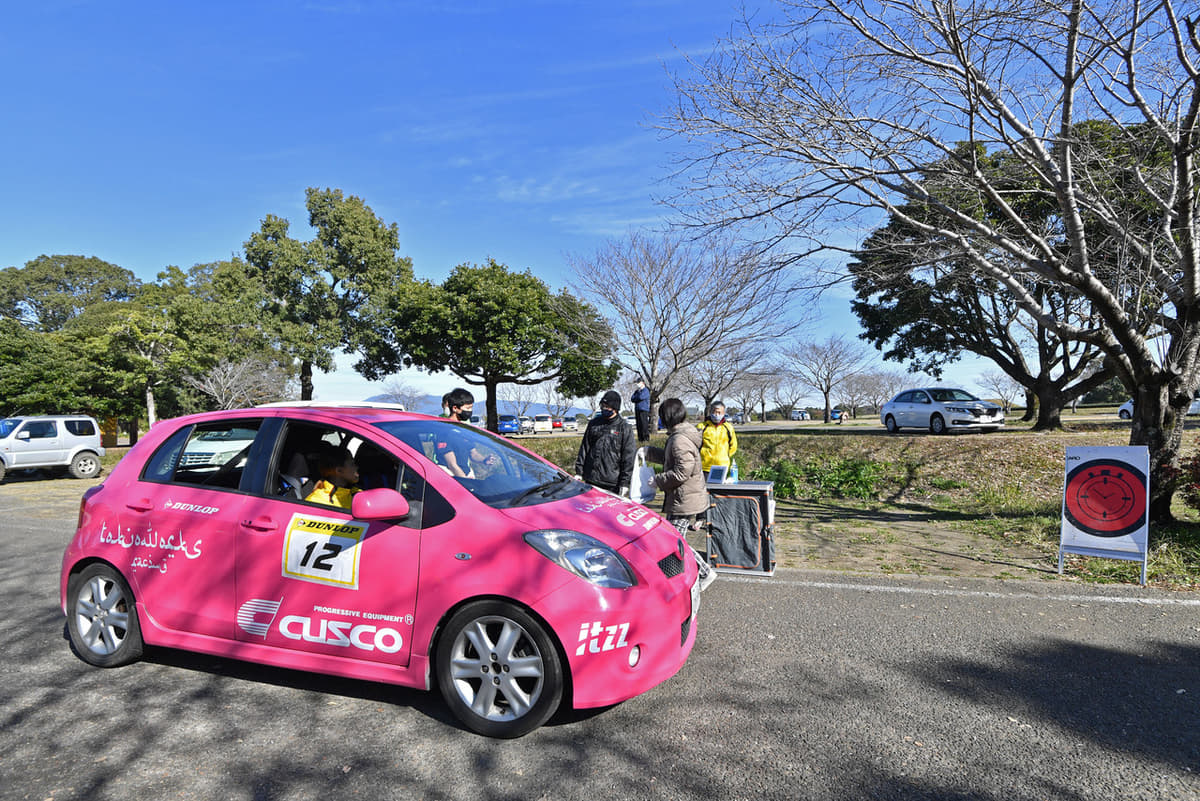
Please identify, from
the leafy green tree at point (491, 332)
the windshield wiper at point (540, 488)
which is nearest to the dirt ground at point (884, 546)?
the windshield wiper at point (540, 488)

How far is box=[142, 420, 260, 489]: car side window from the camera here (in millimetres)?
4027

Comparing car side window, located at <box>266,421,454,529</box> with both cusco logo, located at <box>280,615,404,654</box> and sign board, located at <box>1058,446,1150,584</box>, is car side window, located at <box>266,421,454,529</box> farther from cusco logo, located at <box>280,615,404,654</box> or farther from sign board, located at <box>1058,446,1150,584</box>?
sign board, located at <box>1058,446,1150,584</box>

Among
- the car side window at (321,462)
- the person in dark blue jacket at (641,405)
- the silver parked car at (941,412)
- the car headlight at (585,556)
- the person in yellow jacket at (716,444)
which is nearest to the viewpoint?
the car headlight at (585,556)

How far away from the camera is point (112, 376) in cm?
2975

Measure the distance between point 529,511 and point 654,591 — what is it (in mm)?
754

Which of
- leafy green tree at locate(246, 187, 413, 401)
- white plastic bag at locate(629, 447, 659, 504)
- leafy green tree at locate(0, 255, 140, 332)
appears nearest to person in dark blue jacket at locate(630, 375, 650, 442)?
white plastic bag at locate(629, 447, 659, 504)

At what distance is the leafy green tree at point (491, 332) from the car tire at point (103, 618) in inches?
985

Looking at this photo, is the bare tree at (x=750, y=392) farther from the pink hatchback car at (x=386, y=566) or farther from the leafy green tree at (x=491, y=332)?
the pink hatchback car at (x=386, y=566)

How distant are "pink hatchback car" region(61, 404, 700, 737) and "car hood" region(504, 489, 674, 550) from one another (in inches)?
0.7

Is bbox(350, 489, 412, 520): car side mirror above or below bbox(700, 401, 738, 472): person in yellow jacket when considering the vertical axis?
below

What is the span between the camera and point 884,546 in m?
7.77

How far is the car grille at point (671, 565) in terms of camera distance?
3.57 metres

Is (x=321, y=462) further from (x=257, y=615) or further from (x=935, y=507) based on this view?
(x=935, y=507)

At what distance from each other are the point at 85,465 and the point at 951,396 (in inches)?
977
